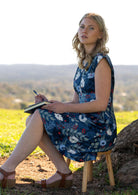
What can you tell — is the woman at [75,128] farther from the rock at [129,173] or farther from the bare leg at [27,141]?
the rock at [129,173]

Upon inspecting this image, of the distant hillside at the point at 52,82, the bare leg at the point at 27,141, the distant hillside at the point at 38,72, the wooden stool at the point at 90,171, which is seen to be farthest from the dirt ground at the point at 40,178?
the distant hillside at the point at 38,72

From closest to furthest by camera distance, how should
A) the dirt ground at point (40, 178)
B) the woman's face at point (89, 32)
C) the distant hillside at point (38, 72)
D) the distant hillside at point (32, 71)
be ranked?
1. the dirt ground at point (40, 178)
2. the woman's face at point (89, 32)
3. the distant hillside at point (38, 72)
4. the distant hillside at point (32, 71)

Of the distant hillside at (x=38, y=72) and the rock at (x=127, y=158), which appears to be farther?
the distant hillside at (x=38, y=72)

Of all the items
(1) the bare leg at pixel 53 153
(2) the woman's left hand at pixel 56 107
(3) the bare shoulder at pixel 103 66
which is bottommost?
(1) the bare leg at pixel 53 153

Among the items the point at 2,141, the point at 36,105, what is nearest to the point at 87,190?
the point at 36,105

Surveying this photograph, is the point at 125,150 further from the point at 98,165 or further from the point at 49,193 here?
the point at 49,193

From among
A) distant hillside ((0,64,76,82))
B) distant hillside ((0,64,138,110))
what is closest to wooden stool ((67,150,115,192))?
distant hillside ((0,64,138,110))

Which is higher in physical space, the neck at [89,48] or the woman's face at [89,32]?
the woman's face at [89,32]

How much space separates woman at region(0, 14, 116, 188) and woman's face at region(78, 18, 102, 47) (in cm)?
21

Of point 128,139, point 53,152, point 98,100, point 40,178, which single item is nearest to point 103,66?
point 98,100

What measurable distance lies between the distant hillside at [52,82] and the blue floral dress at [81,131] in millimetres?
75038

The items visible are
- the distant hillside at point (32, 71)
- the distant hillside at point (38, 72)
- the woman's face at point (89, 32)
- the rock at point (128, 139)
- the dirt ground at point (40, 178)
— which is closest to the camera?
the dirt ground at point (40, 178)

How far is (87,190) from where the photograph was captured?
3.39m

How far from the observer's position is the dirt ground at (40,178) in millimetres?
3252
